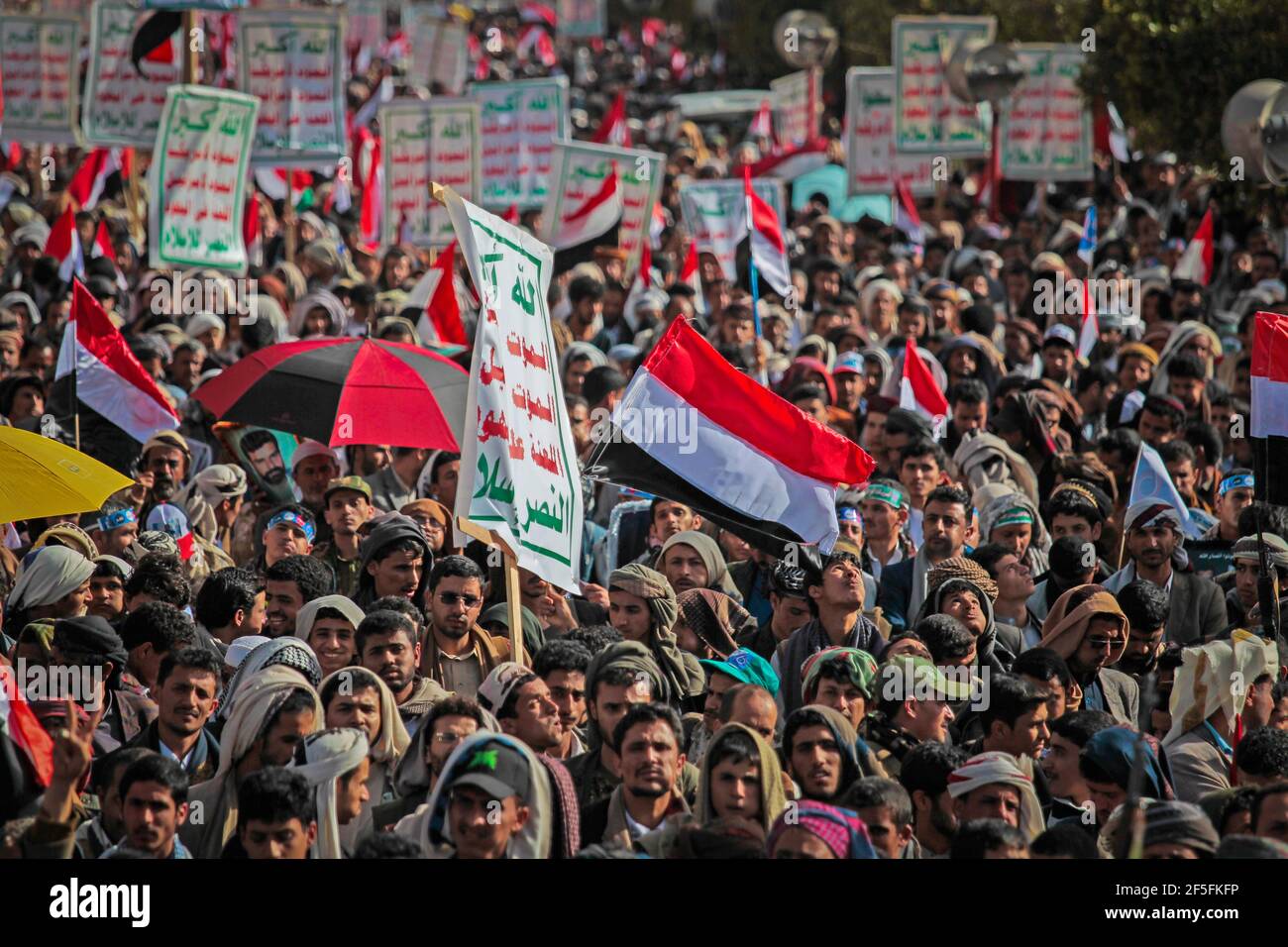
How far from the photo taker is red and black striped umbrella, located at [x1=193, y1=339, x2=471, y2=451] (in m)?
8.80

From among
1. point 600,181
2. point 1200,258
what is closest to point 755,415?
point 600,181

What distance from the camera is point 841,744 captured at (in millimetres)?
6000

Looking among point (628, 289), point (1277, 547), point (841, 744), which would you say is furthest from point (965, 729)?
point (628, 289)

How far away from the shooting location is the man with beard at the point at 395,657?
6.79 m

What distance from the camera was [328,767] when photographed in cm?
577

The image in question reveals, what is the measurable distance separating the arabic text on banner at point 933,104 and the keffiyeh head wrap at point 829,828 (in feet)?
44.4

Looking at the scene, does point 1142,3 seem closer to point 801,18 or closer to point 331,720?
point 801,18

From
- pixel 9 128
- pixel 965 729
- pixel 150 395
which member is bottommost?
pixel 965 729

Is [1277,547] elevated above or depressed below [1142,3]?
below

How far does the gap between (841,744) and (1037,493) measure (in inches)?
177

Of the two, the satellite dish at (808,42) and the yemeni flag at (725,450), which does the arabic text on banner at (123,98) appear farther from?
the yemeni flag at (725,450)

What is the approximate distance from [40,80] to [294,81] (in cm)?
286

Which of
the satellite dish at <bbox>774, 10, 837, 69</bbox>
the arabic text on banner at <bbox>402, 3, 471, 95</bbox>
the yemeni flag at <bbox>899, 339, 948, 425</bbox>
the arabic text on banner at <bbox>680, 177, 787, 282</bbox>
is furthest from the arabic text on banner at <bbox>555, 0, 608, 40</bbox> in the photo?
the yemeni flag at <bbox>899, 339, 948, 425</bbox>

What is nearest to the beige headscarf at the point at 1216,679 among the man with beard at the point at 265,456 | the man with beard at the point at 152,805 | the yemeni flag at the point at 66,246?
the man with beard at the point at 152,805
